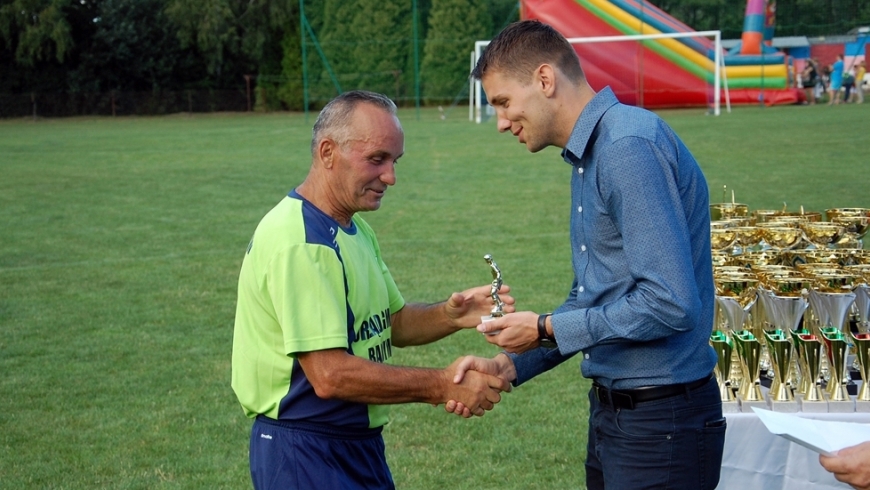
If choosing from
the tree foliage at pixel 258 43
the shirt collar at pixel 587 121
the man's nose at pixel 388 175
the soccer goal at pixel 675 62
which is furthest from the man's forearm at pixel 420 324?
the tree foliage at pixel 258 43

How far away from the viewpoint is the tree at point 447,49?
43219 millimetres

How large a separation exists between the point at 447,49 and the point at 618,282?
41146 millimetres

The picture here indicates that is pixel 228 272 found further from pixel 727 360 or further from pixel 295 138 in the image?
pixel 295 138

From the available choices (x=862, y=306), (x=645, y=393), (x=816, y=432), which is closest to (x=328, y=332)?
(x=645, y=393)

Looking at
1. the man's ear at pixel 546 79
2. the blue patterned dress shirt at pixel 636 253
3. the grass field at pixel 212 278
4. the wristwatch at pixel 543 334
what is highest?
the man's ear at pixel 546 79

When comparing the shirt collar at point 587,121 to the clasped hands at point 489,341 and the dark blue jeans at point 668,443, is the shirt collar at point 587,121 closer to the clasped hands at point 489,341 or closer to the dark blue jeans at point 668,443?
the clasped hands at point 489,341

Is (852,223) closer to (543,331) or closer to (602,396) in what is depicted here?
(602,396)

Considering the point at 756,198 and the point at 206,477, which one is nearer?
the point at 206,477

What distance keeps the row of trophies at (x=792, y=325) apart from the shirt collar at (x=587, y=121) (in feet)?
5.04

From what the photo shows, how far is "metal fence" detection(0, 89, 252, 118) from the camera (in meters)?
52.7

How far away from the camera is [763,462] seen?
4.12 m

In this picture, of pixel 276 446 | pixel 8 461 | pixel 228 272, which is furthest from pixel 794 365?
pixel 228 272

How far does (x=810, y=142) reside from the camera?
23188 millimetres

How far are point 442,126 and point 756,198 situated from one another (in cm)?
2041
